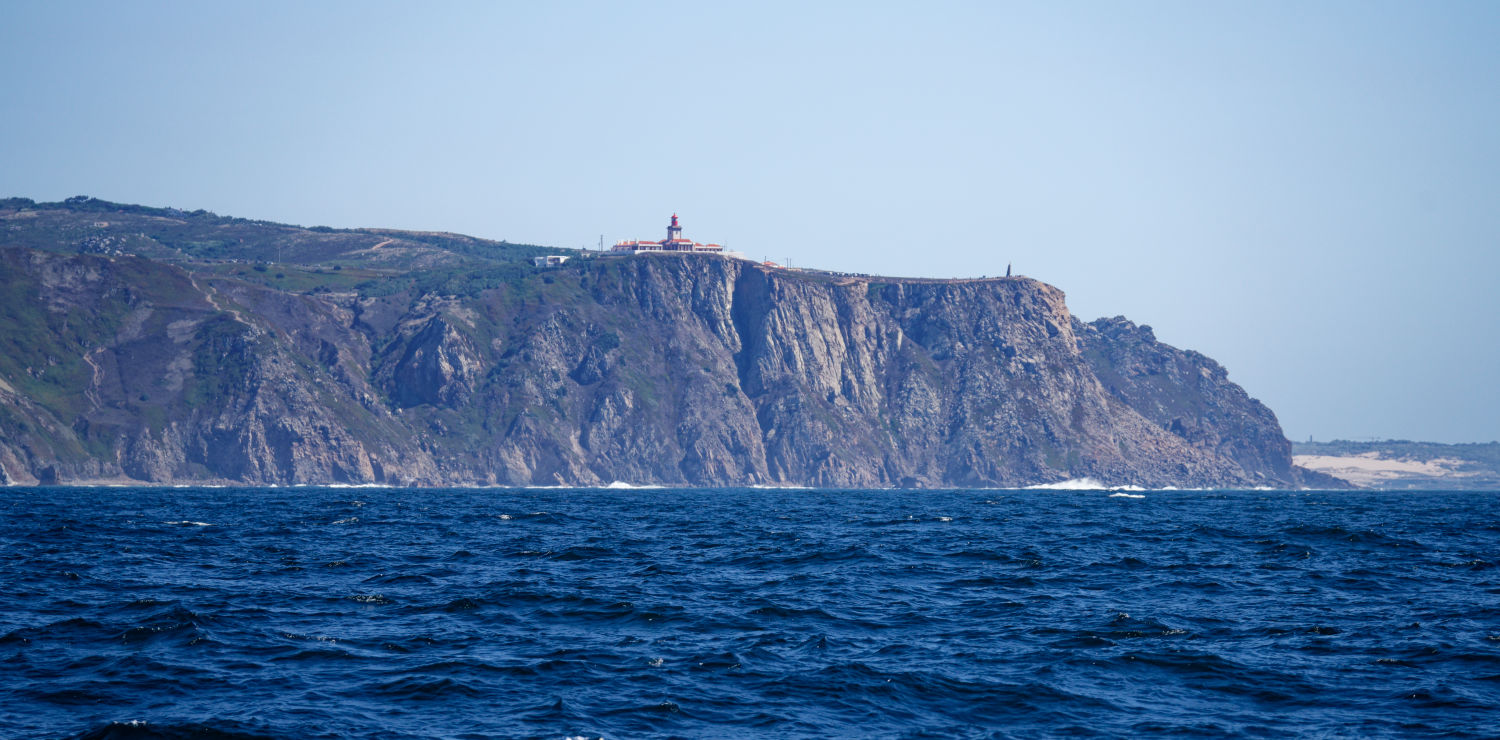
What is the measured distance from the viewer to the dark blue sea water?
23.7 m

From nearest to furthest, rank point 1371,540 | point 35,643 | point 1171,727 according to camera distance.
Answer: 1. point 1171,727
2. point 35,643
3. point 1371,540

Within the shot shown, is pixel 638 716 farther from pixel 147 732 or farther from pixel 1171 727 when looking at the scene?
pixel 1171 727

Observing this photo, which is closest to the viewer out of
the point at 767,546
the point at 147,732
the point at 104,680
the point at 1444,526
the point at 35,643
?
the point at 147,732

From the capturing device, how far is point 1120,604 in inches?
1490

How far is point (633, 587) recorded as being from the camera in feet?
134

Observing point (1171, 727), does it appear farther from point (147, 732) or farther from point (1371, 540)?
point (1371, 540)

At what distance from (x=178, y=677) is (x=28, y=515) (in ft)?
212

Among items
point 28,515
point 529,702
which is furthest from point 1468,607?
point 28,515

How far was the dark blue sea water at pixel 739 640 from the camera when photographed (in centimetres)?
2367

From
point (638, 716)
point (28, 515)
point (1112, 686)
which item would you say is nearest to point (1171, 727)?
point (1112, 686)

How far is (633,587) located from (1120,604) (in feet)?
52.1

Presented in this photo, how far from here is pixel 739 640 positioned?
31391 mm

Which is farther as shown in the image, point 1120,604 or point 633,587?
point 633,587

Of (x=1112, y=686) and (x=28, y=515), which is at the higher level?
(x=1112, y=686)
